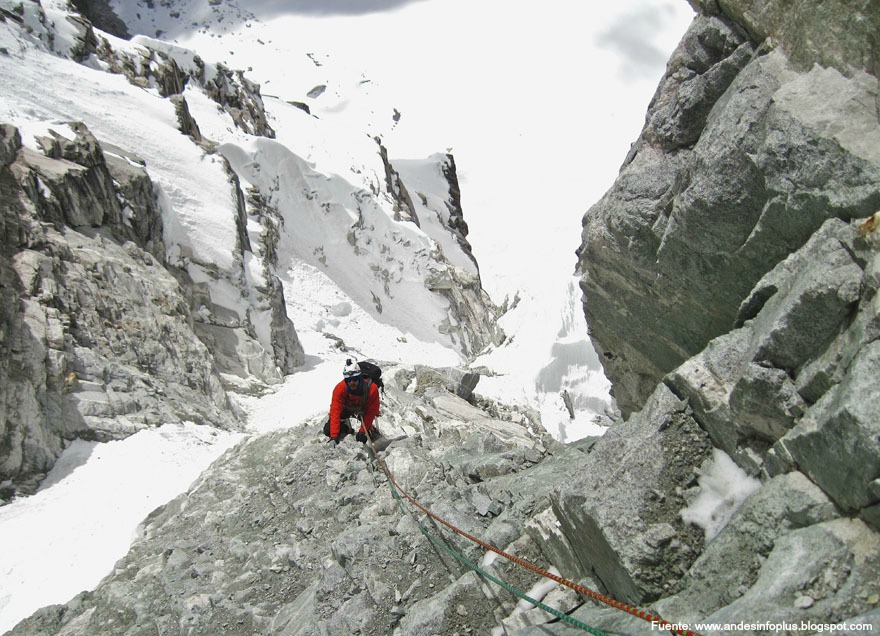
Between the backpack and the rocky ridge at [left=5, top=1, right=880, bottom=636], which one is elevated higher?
the backpack

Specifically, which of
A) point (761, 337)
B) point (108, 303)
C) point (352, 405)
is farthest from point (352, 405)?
point (108, 303)

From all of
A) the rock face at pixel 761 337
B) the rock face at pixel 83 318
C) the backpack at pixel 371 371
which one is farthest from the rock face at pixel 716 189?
the rock face at pixel 83 318

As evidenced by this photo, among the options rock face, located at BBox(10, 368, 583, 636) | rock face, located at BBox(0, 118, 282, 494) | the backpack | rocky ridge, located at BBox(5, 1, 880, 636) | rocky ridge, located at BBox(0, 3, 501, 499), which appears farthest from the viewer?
rocky ridge, located at BBox(0, 3, 501, 499)

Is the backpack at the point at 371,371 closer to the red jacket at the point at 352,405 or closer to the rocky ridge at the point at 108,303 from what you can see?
the red jacket at the point at 352,405

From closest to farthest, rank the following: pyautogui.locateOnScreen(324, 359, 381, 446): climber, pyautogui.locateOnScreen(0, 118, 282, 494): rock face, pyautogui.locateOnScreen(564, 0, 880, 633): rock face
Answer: pyautogui.locateOnScreen(564, 0, 880, 633): rock face < pyautogui.locateOnScreen(324, 359, 381, 446): climber < pyautogui.locateOnScreen(0, 118, 282, 494): rock face

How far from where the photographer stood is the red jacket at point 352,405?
9.88m

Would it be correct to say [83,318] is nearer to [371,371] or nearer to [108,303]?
[108,303]

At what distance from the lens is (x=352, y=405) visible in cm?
1010

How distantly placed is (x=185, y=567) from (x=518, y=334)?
2091 cm

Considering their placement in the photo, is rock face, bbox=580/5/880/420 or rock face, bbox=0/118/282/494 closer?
rock face, bbox=580/5/880/420

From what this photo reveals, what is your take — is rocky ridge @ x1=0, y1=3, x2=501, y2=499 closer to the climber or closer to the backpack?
the climber

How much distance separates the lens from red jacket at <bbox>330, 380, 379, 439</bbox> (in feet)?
32.4

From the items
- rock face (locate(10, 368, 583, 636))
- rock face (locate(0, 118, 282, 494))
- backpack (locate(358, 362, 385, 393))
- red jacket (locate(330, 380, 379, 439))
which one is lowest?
rock face (locate(10, 368, 583, 636))

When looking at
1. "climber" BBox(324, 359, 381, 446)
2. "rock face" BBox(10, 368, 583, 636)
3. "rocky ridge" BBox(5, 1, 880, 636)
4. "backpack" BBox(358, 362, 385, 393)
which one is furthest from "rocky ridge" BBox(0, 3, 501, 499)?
"backpack" BBox(358, 362, 385, 393)
